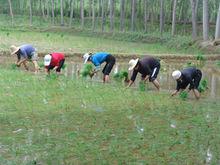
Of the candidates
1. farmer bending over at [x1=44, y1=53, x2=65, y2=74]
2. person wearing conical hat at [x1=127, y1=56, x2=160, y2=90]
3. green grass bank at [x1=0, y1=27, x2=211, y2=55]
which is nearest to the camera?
person wearing conical hat at [x1=127, y1=56, x2=160, y2=90]

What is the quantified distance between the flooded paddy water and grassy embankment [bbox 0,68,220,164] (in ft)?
7.26

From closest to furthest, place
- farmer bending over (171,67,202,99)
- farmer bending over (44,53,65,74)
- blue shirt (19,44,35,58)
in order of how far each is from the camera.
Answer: farmer bending over (171,67,202,99)
farmer bending over (44,53,65,74)
blue shirt (19,44,35,58)

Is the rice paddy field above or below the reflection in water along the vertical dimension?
above

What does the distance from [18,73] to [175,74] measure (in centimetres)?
630

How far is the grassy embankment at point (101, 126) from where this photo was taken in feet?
24.4

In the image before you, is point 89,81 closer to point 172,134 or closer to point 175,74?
point 175,74

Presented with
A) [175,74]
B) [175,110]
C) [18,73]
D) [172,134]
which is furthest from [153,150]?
[18,73]

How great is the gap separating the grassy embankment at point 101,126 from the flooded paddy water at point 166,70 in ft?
7.26

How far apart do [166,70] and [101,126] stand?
448 inches

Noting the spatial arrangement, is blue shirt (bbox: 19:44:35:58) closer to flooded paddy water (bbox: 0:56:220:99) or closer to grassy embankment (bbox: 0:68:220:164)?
flooded paddy water (bbox: 0:56:220:99)

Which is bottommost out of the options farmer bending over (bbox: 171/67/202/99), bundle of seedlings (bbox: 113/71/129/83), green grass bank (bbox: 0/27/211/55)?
green grass bank (bbox: 0/27/211/55)

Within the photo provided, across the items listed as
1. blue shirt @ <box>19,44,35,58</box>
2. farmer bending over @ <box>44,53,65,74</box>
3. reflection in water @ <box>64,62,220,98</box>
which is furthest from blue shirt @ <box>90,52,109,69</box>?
blue shirt @ <box>19,44,35,58</box>

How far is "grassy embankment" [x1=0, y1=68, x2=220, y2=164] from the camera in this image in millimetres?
7434

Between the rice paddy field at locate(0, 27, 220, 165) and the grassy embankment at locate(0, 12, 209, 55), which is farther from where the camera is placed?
the grassy embankment at locate(0, 12, 209, 55)
